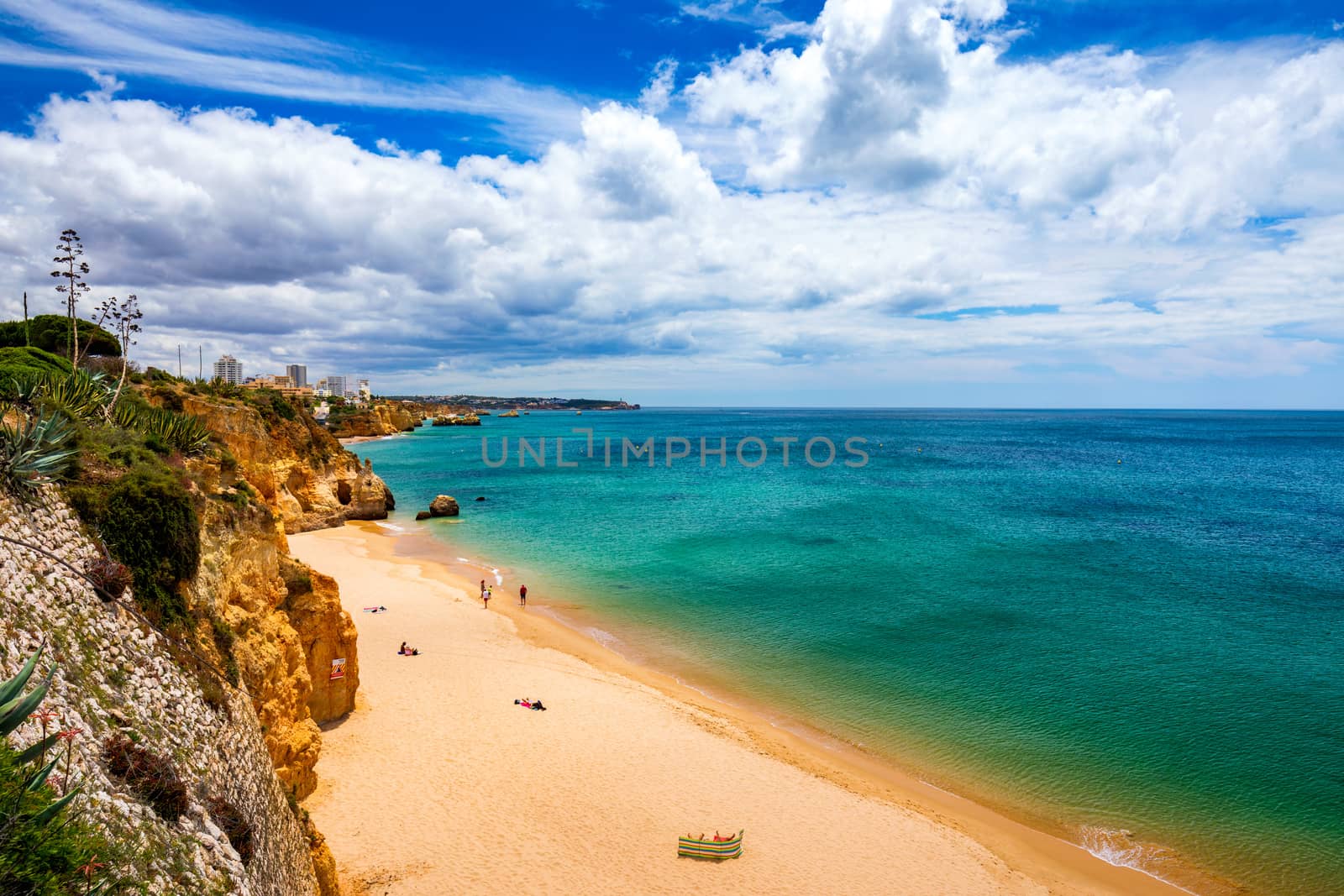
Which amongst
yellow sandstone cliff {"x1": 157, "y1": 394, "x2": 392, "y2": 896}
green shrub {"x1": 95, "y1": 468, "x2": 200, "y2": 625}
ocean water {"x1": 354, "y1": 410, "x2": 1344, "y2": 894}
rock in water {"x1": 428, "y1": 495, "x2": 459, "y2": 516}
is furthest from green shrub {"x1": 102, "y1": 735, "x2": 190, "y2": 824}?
rock in water {"x1": 428, "y1": 495, "x2": 459, "y2": 516}

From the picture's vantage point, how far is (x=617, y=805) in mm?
14727

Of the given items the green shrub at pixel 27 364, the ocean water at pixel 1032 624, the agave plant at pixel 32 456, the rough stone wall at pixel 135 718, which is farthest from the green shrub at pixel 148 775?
the ocean water at pixel 1032 624

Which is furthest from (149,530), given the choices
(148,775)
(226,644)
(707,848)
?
(707,848)

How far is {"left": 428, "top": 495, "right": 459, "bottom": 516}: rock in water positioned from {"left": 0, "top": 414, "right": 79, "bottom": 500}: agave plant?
41.0 m

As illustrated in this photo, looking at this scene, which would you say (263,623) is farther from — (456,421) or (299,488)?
(456,421)

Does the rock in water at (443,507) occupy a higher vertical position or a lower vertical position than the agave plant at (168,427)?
lower

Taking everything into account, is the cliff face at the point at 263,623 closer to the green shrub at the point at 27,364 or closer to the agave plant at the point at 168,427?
the agave plant at the point at 168,427

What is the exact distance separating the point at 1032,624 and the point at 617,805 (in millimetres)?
20137

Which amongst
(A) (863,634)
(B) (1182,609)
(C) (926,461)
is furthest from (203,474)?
(C) (926,461)

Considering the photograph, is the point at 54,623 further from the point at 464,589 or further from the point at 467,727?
the point at 464,589

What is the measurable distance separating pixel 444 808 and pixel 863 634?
17.1 metres

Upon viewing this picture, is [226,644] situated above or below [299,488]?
above

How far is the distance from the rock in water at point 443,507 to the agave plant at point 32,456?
41.0 metres

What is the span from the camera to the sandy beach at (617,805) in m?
12.7
